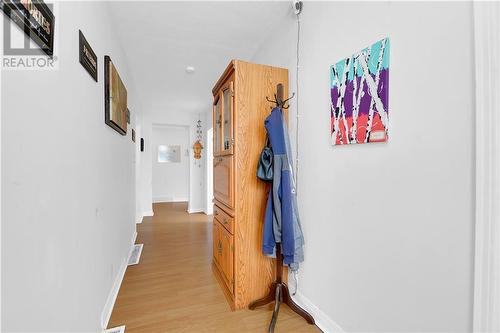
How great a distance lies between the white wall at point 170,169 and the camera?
6.91m

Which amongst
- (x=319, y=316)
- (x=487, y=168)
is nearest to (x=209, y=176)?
(x=319, y=316)

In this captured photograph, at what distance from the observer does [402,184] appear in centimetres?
115

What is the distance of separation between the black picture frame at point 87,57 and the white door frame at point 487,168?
190cm

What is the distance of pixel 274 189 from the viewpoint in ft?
5.72

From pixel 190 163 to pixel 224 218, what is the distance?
3837mm

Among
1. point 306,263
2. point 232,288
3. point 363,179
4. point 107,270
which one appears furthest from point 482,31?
point 107,270

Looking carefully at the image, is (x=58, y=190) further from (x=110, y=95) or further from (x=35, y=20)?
(x=110, y=95)

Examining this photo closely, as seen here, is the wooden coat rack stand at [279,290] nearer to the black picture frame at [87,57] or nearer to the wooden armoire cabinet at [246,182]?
the wooden armoire cabinet at [246,182]

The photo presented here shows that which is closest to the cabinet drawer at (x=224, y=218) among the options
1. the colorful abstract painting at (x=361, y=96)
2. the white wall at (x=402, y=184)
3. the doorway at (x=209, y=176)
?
the white wall at (x=402, y=184)

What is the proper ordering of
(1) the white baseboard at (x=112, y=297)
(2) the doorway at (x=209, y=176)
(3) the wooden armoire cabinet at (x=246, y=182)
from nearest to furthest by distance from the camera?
1. (1) the white baseboard at (x=112, y=297)
2. (3) the wooden armoire cabinet at (x=246, y=182)
3. (2) the doorway at (x=209, y=176)

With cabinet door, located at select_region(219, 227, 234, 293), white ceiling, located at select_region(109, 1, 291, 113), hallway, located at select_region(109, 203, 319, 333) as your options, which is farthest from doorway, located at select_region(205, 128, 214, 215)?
cabinet door, located at select_region(219, 227, 234, 293)

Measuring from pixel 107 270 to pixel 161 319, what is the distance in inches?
23.2

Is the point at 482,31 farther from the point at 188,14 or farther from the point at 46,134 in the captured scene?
the point at 188,14

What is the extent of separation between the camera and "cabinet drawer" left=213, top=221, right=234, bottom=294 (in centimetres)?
201
